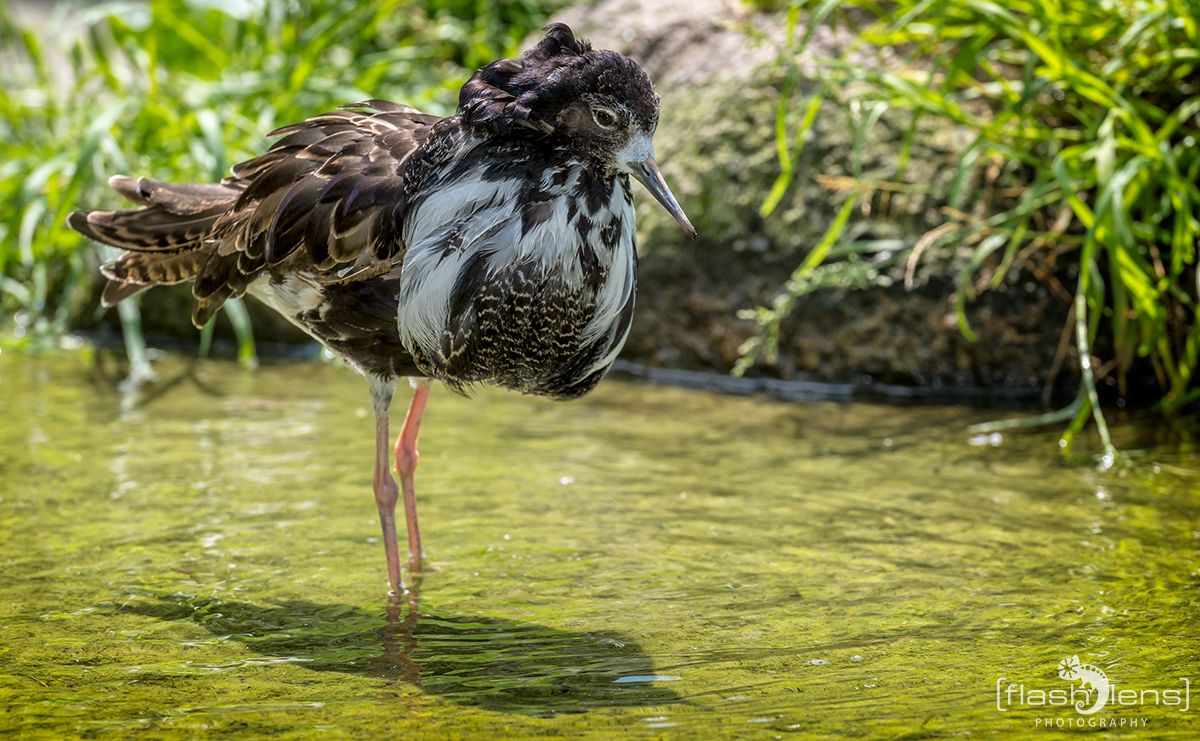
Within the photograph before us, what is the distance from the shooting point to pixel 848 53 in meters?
6.90

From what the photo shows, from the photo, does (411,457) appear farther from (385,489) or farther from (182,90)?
(182,90)

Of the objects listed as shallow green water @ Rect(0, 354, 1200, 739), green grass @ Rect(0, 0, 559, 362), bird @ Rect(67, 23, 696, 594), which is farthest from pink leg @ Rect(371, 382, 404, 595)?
green grass @ Rect(0, 0, 559, 362)

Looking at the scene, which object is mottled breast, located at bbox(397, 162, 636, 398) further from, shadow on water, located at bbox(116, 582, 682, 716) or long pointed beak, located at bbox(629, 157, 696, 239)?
shadow on water, located at bbox(116, 582, 682, 716)

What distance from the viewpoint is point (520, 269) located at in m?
4.02

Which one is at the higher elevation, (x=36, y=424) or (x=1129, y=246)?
(x=1129, y=246)

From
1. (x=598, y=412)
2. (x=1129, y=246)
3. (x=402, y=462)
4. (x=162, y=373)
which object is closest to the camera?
(x=402, y=462)

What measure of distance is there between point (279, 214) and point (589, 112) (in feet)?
3.95

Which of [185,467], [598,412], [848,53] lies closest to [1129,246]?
[848,53]

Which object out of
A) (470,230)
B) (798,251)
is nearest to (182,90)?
(798,251)

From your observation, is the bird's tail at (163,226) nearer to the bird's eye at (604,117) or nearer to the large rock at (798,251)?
the bird's eye at (604,117)

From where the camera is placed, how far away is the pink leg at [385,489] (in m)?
4.65

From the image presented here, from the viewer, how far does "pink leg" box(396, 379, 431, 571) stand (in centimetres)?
496

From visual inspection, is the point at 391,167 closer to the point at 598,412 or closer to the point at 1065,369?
the point at 598,412

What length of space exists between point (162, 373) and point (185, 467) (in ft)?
6.10
